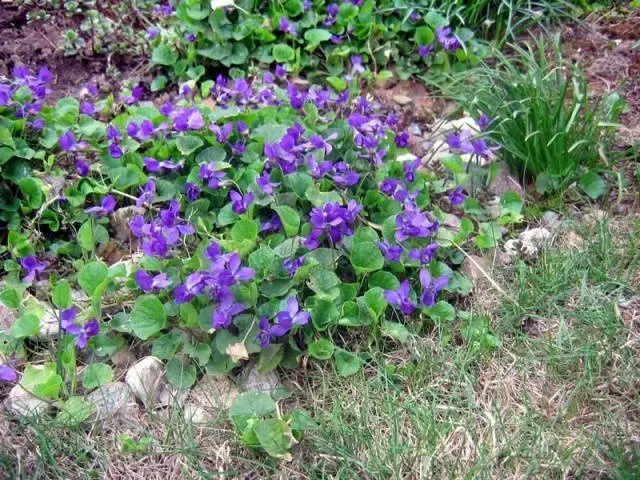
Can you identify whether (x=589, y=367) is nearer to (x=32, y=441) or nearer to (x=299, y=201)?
(x=299, y=201)

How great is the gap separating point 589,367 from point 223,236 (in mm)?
1178

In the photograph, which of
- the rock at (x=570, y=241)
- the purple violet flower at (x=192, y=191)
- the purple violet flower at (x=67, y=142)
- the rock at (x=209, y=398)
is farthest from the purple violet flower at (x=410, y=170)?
the purple violet flower at (x=67, y=142)

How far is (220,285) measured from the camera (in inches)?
79.3

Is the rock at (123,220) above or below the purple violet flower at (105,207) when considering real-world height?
below

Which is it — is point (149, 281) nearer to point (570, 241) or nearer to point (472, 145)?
point (472, 145)

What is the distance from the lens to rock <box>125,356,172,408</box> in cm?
204

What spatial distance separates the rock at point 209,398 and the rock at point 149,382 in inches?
2.8

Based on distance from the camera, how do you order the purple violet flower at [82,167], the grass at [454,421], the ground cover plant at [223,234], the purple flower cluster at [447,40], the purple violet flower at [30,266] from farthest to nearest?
1. the purple flower cluster at [447,40]
2. the purple violet flower at [82,167]
3. the purple violet flower at [30,266]
4. the ground cover plant at [223,234]
5. the grass at [454,421]

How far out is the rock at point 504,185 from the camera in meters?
2.80

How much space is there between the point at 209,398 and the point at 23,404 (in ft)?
1.62

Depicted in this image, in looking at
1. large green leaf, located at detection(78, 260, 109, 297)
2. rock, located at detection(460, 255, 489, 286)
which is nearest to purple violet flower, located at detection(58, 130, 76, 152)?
large green leaf, located at detection(78, 260, 109, 297)

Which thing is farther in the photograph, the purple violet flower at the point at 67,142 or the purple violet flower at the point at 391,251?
the purple violet flower at the point at 67,142

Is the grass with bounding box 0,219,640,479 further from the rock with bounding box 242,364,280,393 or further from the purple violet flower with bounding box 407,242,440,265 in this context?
the purple violet flower with bounding box 407,242,440,265

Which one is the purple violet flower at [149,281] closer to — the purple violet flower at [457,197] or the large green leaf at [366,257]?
the large green leaf at [366,257]
